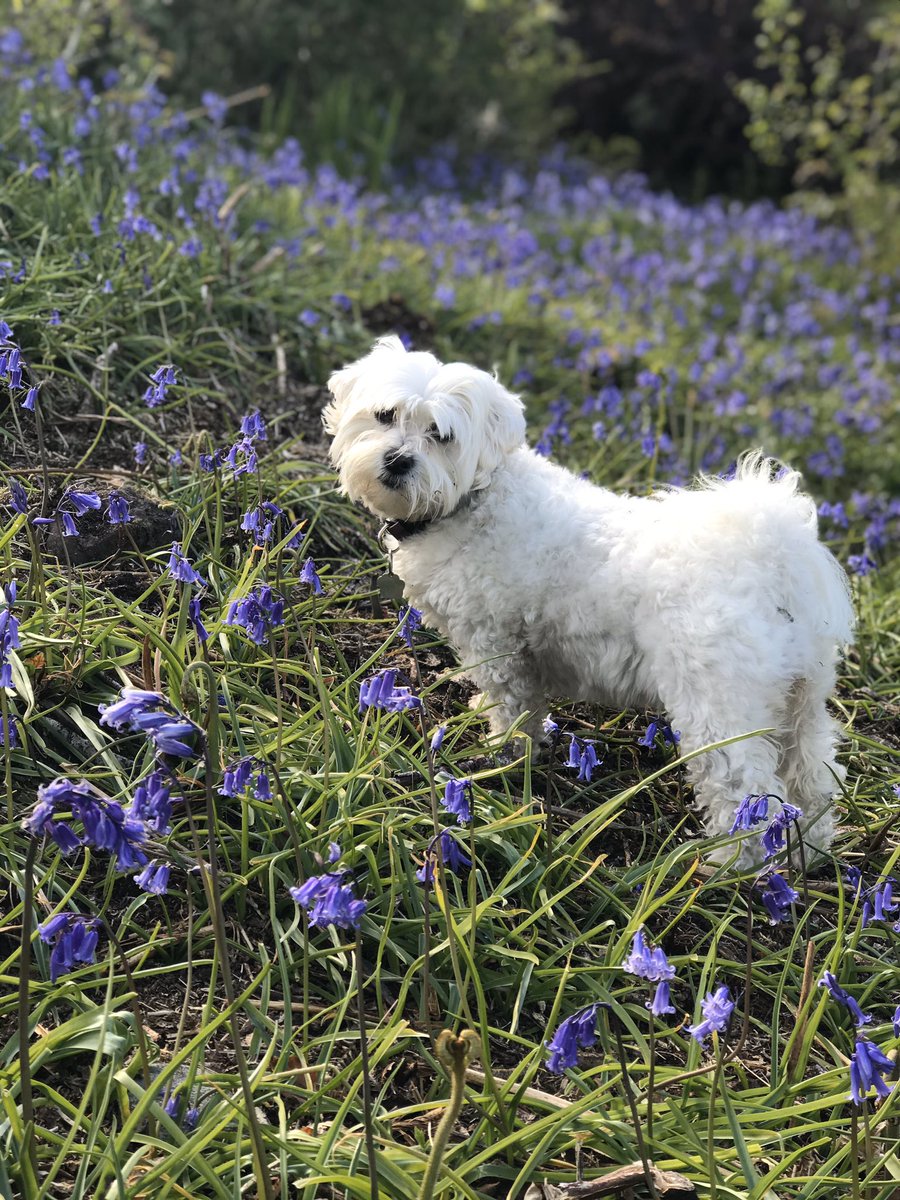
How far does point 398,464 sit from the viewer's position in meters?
3.34

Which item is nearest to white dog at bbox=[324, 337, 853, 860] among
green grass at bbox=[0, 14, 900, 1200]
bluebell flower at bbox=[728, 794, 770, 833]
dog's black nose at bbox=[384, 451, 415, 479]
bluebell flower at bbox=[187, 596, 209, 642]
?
dog's black nose at bbox=[384, 451, 415, 479]

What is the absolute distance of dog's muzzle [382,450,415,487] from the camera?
3330 mm

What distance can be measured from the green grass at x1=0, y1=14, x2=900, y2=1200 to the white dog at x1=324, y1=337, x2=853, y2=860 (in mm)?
247

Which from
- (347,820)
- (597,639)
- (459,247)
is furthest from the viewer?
(459,247)

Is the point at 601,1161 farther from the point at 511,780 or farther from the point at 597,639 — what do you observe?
the point at 597,639

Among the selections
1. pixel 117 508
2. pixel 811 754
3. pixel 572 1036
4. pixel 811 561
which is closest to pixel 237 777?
pixel 572 1036

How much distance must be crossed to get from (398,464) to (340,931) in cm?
127

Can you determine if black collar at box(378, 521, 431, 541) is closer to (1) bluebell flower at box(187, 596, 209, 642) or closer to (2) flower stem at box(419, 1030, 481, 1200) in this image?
(1) bluebell flower at box(187, 596, 209, 642)

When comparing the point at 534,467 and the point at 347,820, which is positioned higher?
the point at 534,467

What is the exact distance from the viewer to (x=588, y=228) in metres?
9.90

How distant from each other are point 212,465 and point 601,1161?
86.9 inches

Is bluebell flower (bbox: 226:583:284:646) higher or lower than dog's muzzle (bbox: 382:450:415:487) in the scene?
lower

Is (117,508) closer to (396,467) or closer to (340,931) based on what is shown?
(396,467)

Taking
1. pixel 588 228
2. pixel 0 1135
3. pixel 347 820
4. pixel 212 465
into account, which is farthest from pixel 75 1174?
pixel 588 228
